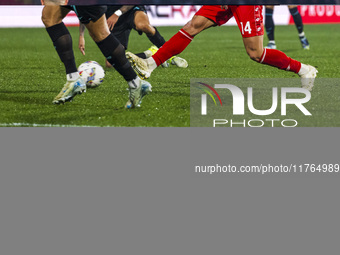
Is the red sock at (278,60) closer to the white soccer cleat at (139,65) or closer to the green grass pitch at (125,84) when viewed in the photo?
the green grass pitch at (125,84)

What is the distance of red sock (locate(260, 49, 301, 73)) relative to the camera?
720cm

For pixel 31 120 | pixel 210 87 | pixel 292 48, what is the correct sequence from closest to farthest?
1. pixel 31 120
2. pixel 210 87
3. pixel 292 48

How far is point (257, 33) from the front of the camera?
691cm

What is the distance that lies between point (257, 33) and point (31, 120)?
228 centimetres

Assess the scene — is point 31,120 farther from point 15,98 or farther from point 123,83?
point 123,83

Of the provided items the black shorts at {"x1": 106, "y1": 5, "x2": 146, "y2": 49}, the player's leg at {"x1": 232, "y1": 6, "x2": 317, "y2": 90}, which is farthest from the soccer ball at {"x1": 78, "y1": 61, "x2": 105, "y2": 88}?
the black shorts at {"x1": 106, "y1": 5, "x2": 146, "y2": 49}

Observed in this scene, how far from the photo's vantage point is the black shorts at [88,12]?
248 inches

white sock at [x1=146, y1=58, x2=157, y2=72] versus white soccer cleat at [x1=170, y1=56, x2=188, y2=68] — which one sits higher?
white sock at [x1=146, y1=58, x2=157, y2=72]

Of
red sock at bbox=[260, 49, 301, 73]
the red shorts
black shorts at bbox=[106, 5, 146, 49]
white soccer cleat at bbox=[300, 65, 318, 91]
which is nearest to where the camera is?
the red shorts

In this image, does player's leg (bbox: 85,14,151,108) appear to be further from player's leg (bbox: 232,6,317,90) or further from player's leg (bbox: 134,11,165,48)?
player's leg (bbox: 134,11,165,48)

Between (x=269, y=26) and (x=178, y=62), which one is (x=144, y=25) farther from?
(x=269, y=26)

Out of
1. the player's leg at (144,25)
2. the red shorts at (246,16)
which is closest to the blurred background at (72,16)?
the player's leg at (144,25)

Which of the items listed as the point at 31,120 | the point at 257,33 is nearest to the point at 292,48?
the point at 257,33

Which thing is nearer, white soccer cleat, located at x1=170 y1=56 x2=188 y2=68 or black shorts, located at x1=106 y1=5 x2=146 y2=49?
black shorts, located at x1=106 y1=5 x2=146 y2=49
